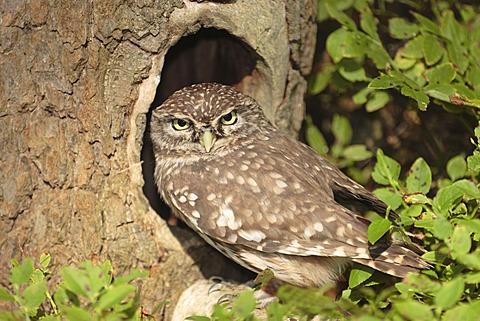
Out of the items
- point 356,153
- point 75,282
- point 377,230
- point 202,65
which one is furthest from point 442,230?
point 202,65

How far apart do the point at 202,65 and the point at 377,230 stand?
2.02m

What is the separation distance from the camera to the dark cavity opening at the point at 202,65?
4102mm

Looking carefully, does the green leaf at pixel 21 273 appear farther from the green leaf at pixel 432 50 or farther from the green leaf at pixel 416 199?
the green leaf at pixel 432 50

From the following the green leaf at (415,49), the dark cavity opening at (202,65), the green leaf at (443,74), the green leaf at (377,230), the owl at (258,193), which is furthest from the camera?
the dark cavity opening at (202,65)

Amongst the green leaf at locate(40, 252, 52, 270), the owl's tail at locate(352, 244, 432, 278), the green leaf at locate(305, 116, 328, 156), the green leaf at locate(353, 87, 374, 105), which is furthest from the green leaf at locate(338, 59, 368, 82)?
the green leaf at locate(40, 252, 52, 270)

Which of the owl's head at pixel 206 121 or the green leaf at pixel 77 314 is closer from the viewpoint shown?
the green leaf at pixel 77 314

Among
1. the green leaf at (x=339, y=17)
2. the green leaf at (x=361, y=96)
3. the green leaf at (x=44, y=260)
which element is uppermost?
the green leaf at (x=339, y=17)

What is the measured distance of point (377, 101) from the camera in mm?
4133

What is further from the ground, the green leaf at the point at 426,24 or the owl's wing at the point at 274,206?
the green leaf at the point at 426,24

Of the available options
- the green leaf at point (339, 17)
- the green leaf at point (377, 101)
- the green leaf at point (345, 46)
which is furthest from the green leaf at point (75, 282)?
the green leaf at point (377, 101)

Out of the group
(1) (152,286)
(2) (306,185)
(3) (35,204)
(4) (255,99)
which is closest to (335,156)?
(4) (255,99)

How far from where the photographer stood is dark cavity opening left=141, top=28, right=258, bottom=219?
4.10 meters

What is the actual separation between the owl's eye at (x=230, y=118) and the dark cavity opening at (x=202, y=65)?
40 cm

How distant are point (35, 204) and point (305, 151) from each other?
1.43 m
